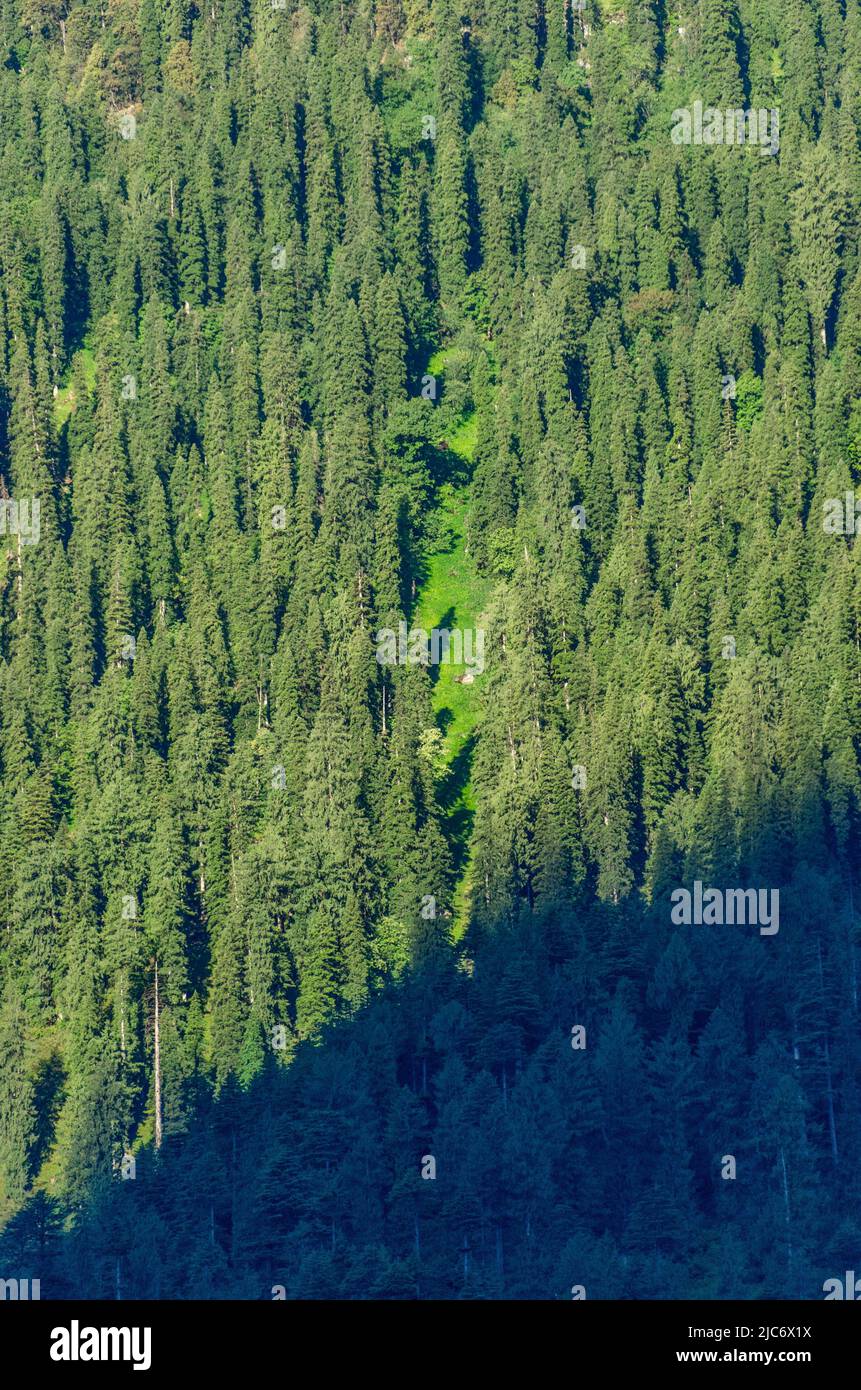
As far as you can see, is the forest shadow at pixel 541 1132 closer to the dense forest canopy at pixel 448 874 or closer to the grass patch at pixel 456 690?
the dense forest canopy at pixel 448 874

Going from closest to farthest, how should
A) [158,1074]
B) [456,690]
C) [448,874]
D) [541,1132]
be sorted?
[541,1132]
[158,1074]
[448,874]
[456,690]

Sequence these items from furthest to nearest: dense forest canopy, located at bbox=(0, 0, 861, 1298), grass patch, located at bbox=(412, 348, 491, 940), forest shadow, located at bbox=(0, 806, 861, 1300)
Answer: grass patch, located at bbox=(412, 348, 491, 940) → dense forest canopy, located at bbox=(0, 0, 861, 1298) → forest shadow, located at bbox=(0, 806, 861, 1300)

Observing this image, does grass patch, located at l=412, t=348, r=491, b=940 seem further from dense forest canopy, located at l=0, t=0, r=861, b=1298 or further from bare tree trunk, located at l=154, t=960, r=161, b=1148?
bare tree trunk, located at l=154, t=960, r=161, b=1148

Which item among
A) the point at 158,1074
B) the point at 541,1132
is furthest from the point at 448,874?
the point at 541,1132

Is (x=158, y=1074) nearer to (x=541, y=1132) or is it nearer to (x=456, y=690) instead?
(x=541, y=1132)

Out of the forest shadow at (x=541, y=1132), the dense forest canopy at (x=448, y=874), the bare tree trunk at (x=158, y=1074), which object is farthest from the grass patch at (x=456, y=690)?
the bare tree trunk at (x=158, y=1074)

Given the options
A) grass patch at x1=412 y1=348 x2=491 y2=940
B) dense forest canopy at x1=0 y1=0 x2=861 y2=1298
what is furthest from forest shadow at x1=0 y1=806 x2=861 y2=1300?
grass patch at x1=412 y1=348 x2=491 y2=940

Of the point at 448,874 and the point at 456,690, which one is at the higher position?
the point at 456,690

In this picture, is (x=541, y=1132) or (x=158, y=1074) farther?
(x=158, y=1074)

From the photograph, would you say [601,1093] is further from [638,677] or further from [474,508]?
[474,508]

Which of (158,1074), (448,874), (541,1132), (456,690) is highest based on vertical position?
(456,690)
